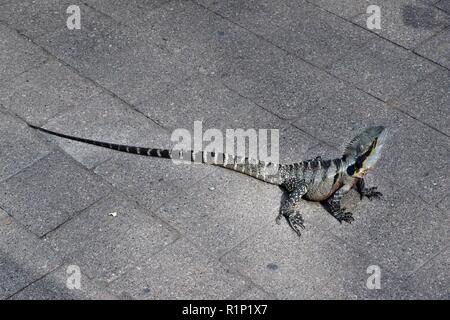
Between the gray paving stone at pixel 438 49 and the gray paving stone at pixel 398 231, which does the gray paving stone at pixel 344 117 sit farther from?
the gray paving stone at pixel 438 49

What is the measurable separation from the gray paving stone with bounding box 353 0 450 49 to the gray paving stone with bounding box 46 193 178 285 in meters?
5.11

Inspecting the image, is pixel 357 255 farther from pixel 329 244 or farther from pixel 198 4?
pixel 198 4

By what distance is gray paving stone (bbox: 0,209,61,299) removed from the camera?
834 centimetres

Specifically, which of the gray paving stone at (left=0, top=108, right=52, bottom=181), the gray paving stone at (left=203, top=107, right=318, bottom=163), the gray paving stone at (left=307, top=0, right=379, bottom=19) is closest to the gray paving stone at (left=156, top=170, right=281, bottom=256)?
the gray paving stone at (left=203, top=107, right=318, bottom=163)

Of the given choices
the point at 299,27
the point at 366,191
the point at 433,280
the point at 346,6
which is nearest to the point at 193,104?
the point at 299,27

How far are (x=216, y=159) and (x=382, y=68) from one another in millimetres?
3188

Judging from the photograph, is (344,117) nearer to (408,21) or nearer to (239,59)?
(239,59)

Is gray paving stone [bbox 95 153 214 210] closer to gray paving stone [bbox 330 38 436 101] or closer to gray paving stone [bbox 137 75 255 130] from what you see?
gray paving stone [bbox 137 75 255 130]

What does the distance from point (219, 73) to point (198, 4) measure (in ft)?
5.99

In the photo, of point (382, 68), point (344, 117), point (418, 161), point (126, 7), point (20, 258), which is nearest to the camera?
point (20, 258)

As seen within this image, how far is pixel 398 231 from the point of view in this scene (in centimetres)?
901

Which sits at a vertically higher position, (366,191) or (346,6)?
(346,6)
